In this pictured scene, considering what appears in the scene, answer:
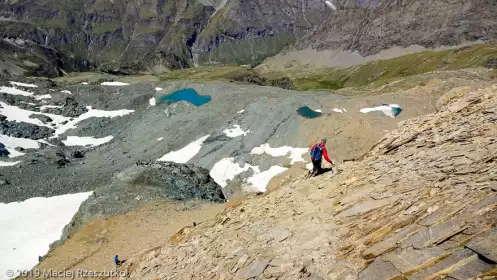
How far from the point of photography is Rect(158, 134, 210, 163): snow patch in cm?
5459

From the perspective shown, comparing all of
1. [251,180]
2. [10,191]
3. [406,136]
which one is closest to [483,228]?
[406,136]

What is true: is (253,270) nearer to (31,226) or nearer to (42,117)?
(31,226)

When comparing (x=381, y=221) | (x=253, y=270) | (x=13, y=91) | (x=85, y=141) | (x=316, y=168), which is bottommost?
(x=85, y=141)

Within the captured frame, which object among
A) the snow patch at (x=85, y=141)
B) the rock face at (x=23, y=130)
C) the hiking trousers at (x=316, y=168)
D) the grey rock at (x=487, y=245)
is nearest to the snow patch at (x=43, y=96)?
the rock face at (x=23, y=130)

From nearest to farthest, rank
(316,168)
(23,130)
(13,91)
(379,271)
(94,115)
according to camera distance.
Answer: (379,271), (316,168), (23,130), (94,115), (13,91)

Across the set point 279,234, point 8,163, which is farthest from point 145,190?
point 8,163

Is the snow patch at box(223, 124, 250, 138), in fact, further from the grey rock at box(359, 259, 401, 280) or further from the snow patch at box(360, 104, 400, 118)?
the grey rock at box(359, 259, 401, 280)

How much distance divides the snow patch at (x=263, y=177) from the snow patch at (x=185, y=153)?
1099 cm

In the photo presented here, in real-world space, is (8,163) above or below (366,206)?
below

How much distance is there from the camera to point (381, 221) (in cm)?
1584

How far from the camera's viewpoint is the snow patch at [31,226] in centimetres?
3394

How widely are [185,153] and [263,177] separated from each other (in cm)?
1381

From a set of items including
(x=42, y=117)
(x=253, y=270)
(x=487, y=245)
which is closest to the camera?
(x=487, y=245)

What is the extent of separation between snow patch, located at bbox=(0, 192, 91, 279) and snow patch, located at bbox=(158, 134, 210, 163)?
43.1ft
